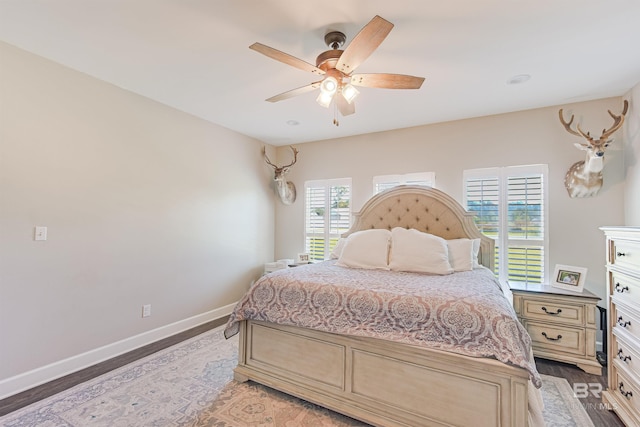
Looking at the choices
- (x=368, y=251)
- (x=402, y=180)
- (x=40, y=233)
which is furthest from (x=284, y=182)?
(x=40, y=233)

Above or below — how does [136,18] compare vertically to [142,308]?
above

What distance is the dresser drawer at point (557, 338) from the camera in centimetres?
270

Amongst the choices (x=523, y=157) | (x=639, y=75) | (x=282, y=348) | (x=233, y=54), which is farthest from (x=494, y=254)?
(x=233, y=54)

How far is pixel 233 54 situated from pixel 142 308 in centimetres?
280

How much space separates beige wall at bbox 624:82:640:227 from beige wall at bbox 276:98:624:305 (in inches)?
3.1

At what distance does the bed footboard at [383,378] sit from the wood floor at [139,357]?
3.52ft

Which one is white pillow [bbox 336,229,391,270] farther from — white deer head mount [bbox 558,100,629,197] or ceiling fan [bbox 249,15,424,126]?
white deer head mount [bbox 558,100,629,197]

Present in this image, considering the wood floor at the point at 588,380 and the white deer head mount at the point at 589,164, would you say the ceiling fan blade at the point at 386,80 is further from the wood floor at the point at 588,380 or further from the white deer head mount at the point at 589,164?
the wood floor at the point at 588,380

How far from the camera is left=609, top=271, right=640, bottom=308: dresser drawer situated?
188 cm

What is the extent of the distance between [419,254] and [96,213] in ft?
10.5

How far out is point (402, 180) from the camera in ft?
13.8

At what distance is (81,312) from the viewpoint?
2719 mm

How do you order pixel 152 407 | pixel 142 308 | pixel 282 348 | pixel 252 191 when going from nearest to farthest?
pixel 152 407 → pixel 282 348 → pixel 142 308 → pixel 252 191

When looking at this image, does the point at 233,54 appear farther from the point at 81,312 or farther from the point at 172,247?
the point at 81,312
